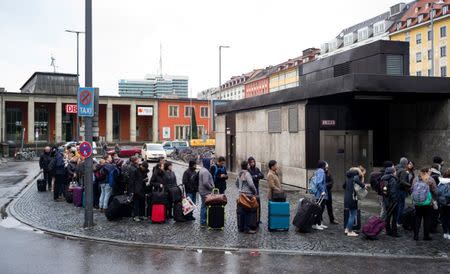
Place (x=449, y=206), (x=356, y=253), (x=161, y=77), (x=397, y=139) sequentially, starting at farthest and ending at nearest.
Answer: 1. (x=161, y=77)
2. (x=397, y=139)
3. (x=449, y=206)
4. (x=356, y=253)

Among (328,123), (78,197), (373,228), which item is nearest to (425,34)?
(328,123)

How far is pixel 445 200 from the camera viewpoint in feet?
33.4

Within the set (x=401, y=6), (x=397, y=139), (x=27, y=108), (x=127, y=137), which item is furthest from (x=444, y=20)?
(x=27, y=108)

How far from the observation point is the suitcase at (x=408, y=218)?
1104 cm

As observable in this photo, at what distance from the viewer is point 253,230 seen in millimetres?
10789

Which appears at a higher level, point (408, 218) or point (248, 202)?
point (248, 202)

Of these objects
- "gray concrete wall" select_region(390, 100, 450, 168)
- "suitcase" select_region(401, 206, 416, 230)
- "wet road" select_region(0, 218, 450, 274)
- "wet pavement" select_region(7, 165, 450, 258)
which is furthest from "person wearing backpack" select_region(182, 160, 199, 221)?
"gray concrete wall" select_region(390, 100, 450, 168)

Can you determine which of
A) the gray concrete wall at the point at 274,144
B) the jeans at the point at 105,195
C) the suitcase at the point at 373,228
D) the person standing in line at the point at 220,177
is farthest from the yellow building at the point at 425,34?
the jeans at the point at 105,195

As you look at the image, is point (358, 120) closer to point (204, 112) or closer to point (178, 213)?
point (178, 213)

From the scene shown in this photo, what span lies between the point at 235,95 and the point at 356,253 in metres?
134

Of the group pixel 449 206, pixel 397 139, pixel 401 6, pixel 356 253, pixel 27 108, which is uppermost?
pixel 401 6

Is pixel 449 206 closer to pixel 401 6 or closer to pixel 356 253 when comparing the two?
pixel 356 253

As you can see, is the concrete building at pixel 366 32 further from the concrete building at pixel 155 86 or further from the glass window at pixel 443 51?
the concrete building at pixel 155 86

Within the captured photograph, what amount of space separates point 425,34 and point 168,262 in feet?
236
